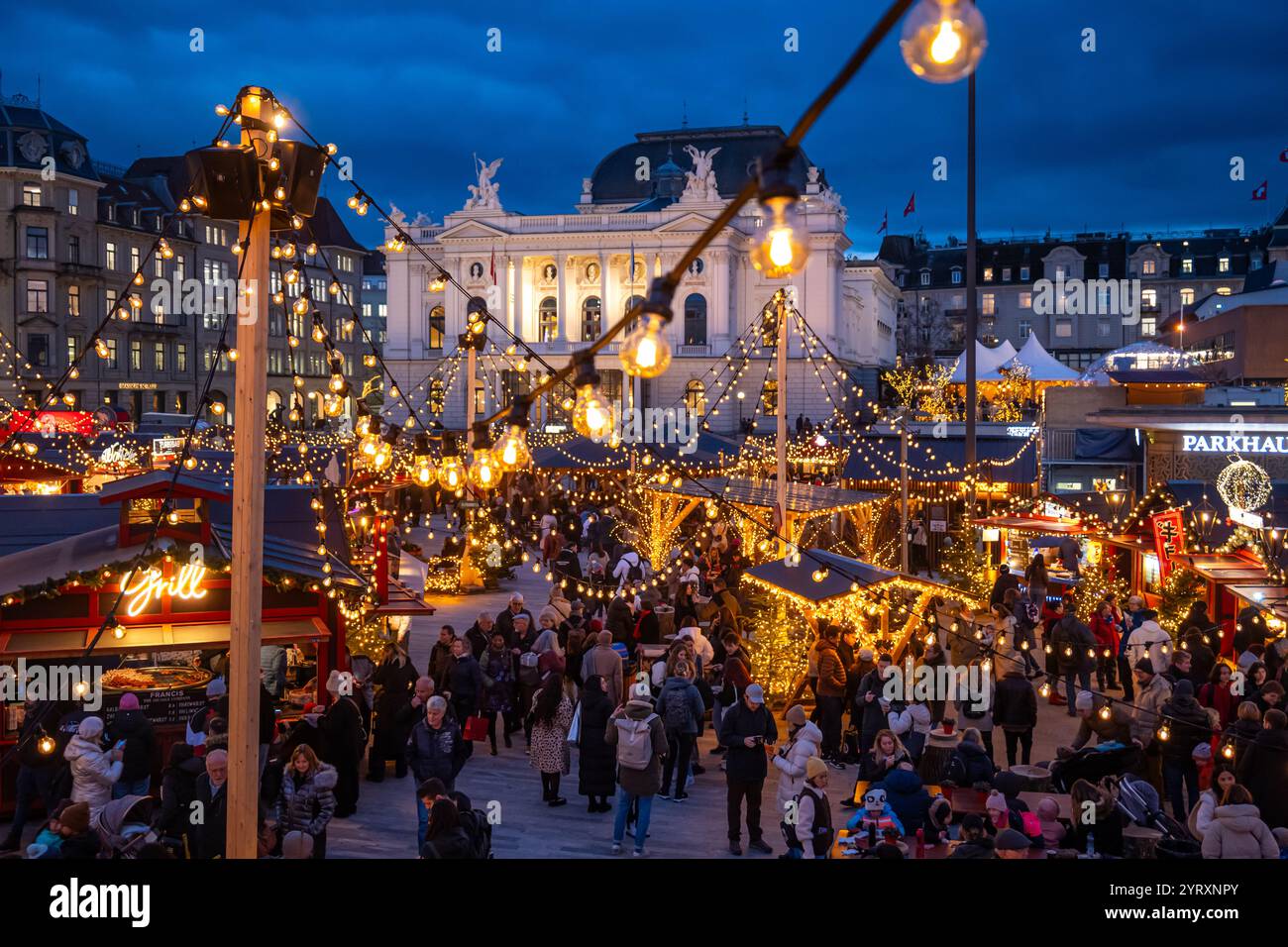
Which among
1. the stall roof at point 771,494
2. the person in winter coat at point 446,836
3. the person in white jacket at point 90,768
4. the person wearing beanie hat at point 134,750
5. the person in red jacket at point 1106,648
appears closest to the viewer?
the person in winter coat at point 446,836

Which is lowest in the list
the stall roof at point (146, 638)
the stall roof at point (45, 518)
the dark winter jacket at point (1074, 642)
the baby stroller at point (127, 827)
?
the baby stroller at point (127, 827)

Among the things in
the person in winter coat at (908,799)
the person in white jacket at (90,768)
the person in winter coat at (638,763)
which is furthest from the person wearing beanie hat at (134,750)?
the person in winter coat at (908,799)

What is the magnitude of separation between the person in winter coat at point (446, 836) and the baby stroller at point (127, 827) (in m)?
1.58

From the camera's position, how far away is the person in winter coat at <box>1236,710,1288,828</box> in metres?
8.48

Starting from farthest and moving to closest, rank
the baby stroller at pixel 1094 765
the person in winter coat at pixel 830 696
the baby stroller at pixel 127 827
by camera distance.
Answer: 1. the person in winter coat at pixel 830 696
2. the baby stroller at pixel 1094 765
3. the baby stroller at pixel 127 827

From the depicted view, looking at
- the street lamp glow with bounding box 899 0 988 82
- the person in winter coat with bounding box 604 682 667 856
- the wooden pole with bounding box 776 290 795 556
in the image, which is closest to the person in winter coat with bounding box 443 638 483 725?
the person in winter coat with bounding box 604 682 667 856

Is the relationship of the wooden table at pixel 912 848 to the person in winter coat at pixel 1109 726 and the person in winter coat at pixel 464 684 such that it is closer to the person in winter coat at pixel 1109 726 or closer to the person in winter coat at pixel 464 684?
the person in winter coat at pixel 1109 726

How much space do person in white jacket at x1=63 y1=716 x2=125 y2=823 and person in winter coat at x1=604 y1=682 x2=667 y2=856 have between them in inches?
145

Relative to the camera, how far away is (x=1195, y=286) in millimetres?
75188

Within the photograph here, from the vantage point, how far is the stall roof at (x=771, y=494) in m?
16.9

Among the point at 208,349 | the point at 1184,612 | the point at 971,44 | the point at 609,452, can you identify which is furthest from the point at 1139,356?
the point at 208,349

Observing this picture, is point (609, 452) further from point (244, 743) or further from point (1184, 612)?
point (244, 743)

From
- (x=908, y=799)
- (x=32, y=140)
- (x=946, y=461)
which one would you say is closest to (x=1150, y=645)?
(x=908, y=799)
